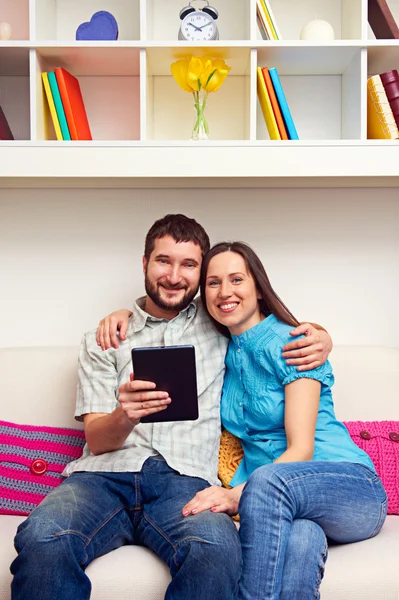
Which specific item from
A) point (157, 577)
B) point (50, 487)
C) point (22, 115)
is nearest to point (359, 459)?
point (157, 577)

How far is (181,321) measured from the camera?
70.1 inches

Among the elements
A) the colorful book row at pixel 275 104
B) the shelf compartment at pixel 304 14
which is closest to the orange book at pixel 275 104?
the colorful book row at pixel 275 104

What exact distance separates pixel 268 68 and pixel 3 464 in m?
1.38

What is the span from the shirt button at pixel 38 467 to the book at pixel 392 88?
1.39 meters

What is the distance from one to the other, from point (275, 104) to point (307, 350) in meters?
0.77

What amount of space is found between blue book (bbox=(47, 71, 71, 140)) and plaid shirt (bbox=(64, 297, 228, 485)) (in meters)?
0.57

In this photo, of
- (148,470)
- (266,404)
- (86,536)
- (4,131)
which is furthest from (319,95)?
(86,536)

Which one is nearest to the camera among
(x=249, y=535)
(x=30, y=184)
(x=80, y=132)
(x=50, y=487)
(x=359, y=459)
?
(x=249, y=535)

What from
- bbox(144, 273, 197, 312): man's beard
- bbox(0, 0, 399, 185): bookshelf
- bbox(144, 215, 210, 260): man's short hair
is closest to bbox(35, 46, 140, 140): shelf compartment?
bbox(0, 0, 399, 185): bookshelf

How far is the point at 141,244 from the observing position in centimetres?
222

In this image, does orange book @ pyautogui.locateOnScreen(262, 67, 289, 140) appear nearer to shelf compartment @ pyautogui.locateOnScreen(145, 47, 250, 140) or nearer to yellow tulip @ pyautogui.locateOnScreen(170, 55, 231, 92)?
yellow tulip @ pyautogui.locateOnScreen(170, 55, 231, 92)

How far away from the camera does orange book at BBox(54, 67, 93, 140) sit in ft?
6.28

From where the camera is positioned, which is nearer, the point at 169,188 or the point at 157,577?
the point at 157,577

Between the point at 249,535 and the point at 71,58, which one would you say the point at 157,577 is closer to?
the point at 249,535
